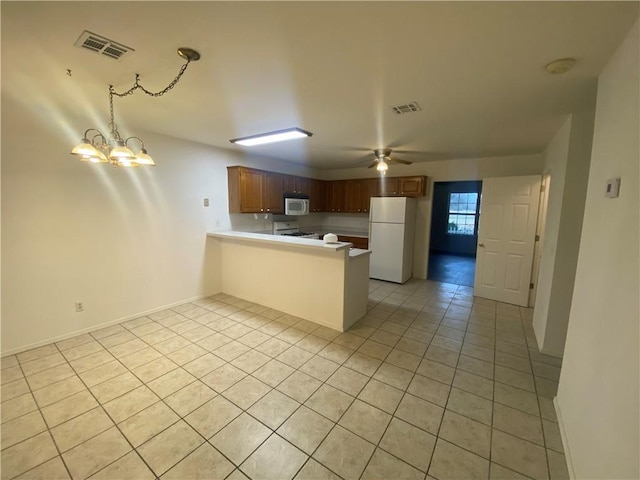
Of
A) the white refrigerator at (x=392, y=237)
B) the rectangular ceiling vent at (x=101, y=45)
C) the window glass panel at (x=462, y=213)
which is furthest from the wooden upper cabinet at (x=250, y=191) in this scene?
the window glass panel at (x=462, y=213)

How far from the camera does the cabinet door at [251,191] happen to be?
15.1 ft

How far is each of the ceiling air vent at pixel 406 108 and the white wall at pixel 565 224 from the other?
141 centimetres

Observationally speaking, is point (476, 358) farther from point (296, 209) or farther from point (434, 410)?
point (296, 209)

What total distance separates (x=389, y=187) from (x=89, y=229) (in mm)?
5105

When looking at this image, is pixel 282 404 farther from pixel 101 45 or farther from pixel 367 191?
pixel 367 191

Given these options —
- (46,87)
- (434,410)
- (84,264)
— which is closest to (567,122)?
(434,410)

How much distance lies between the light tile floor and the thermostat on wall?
1.68 meters

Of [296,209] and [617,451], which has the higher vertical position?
A: [296,209]

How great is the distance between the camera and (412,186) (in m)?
5.43

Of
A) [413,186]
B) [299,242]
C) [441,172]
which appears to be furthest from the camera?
[413,186]

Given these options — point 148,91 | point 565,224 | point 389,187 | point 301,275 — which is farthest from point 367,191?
point 148,91

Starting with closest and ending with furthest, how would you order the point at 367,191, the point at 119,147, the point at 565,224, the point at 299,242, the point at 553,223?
the point at 119,147, the point at 565,224, the point at 553,223, the point at 299,242, the point at 367,191

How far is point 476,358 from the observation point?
2795 millimetres

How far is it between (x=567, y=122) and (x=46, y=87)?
16.4 ft
